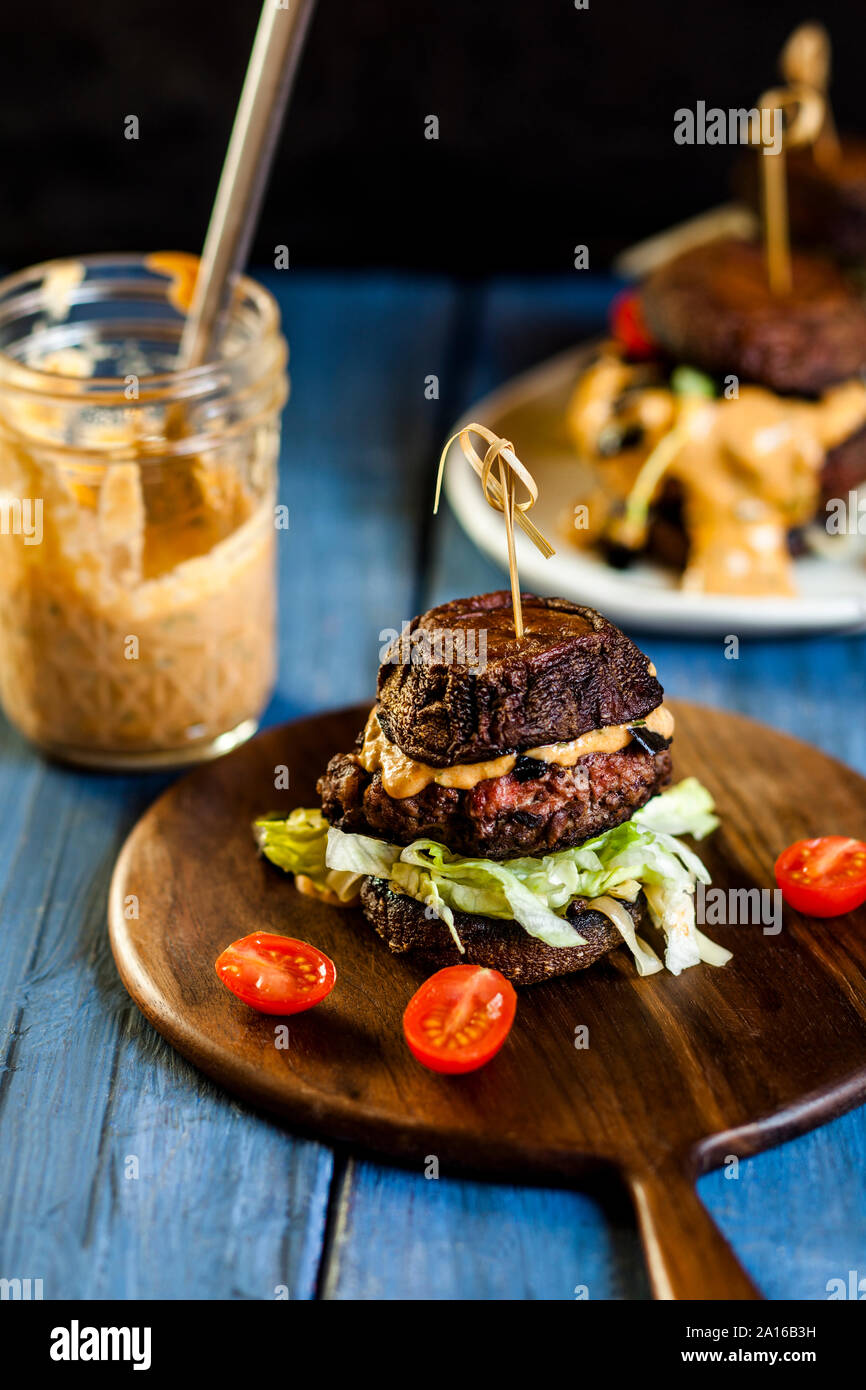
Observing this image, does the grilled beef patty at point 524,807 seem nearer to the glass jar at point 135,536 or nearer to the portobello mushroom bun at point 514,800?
the portobello mushroom bun at point 514,800

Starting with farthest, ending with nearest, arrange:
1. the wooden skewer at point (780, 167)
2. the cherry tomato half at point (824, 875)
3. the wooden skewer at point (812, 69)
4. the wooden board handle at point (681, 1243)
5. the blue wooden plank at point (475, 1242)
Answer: the wooden skewer at point (812, 69) → the wooden skewer at point (780, 167) → the cherry tomato half at point (824, 875) → the blue wooden plank at point (475, 1242) → the wooden board handle at point (681, 1243)

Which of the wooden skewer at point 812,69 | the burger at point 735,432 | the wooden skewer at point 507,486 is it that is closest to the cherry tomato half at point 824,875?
the wooden skewer at point 507,486

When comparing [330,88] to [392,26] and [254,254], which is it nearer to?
[392,26]

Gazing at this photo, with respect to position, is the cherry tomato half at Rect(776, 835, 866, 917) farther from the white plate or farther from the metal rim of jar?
the metal rim of jar

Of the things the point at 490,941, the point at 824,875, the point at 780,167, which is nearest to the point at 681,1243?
the point at 490,941

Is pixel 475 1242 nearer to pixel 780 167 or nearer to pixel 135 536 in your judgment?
pixel 135 536
